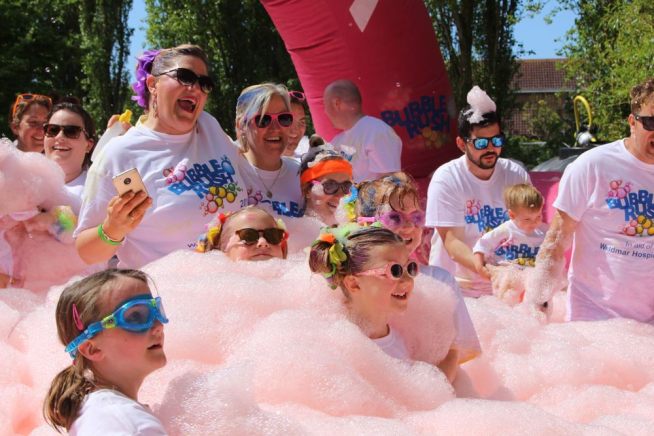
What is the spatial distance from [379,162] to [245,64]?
546 inches

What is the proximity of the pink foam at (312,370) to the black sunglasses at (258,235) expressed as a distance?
96 millimetres

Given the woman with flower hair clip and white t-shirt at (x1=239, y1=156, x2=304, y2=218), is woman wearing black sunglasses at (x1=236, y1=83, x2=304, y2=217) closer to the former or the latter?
white t-shirt at (x1=239, y1=156, x2=304, y2=218)

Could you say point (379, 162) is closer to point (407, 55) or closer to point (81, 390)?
point (407, 55)

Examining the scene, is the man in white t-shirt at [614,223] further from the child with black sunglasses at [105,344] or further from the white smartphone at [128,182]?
the child with black sunglasses at [105,344]

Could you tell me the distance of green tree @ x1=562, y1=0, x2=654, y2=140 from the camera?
932cm

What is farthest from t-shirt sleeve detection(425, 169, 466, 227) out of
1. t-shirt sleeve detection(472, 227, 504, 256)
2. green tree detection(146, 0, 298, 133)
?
green tree detection(146, 0, 298, 133)

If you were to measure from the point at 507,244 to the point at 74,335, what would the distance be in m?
2.96

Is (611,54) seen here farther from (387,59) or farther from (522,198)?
(522,198)

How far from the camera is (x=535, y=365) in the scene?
3.18 m

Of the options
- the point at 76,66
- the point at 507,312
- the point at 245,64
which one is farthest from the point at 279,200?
the point at 76,66

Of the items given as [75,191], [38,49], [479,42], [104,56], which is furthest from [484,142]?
[38,49]

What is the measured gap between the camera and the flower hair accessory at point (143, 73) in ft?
11.5

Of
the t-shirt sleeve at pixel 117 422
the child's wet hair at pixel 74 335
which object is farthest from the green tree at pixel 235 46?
the t-shirt sleeve at pixel 117 422

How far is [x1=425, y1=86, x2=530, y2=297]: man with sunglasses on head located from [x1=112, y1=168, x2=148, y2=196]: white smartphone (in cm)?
211
